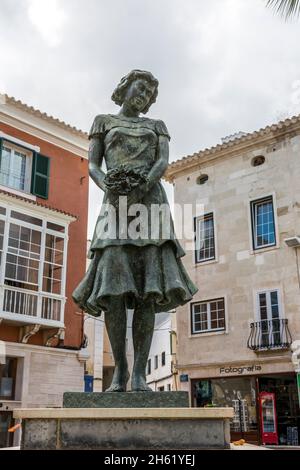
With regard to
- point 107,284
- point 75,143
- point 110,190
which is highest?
point 75,143

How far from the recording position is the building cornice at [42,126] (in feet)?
61.3

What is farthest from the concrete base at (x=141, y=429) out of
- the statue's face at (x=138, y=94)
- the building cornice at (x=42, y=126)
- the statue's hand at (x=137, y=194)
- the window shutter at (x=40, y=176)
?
the building cornice at (x=42, y=126)

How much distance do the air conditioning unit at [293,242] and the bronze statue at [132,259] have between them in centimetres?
1530

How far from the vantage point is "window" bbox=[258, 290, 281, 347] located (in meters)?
18.9

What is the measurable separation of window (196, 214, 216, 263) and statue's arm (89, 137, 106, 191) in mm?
17482

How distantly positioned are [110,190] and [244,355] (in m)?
16.5

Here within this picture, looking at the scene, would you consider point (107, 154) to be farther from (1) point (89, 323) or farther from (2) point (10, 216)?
(1) point (89, 323)

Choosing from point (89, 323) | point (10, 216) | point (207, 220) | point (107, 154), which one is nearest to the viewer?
point (107, 154)

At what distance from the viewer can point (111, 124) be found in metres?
4.52

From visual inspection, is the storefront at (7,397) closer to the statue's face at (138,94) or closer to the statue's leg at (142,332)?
the statue's leg at (142,332)

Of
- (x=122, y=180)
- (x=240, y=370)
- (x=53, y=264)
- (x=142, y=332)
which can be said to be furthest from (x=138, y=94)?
(x=240, y=370)

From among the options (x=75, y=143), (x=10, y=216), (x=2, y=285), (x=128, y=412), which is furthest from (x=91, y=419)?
(x=75, y=143)

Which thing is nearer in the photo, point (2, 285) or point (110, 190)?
point (110, 190)

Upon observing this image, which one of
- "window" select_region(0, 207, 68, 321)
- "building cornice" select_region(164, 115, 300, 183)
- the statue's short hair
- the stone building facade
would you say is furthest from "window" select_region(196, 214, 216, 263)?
the statue's short hair
